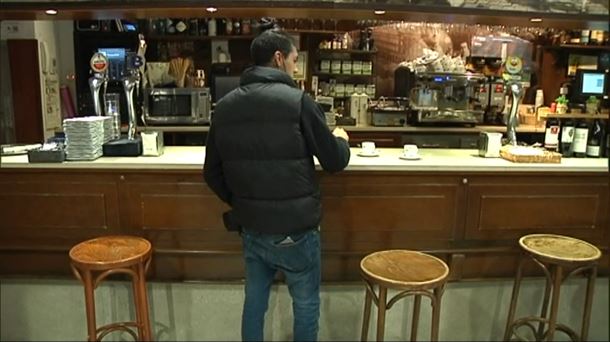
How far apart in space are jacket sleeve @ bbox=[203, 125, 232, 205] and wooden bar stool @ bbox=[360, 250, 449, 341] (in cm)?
68

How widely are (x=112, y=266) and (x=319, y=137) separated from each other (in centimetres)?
102

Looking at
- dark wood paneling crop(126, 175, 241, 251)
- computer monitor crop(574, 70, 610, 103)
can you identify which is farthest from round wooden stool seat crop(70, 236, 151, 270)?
computer monitor crop(574, 70, 610, 103)

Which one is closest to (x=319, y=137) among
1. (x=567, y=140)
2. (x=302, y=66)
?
(x=567, y=140)

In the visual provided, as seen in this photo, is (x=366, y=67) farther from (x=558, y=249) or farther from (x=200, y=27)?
(x=558, y=249)

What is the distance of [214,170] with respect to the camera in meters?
2.27

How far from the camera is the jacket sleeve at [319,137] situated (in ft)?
6.80

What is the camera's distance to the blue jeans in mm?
2197

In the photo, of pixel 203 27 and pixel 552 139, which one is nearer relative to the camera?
pixel 552 139

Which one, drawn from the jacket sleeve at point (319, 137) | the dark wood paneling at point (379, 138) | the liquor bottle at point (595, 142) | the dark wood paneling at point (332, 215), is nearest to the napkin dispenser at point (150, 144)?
the dark wood paneling at point (332, 215)

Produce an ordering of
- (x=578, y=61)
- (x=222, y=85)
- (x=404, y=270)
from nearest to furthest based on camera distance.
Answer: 1. (x=404, y=270)
2. (x=222, y=85)
3. (x=578, y=61)

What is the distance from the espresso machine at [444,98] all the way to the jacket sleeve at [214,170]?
3523mm

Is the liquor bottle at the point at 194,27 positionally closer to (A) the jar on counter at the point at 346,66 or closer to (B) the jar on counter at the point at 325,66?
(B) the jar on counter at the point at 325,66

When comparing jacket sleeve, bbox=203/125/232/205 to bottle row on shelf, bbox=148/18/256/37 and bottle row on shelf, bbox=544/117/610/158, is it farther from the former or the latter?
bottle row on shelf, bbox=148/18/256/37

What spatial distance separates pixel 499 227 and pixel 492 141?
492mm
